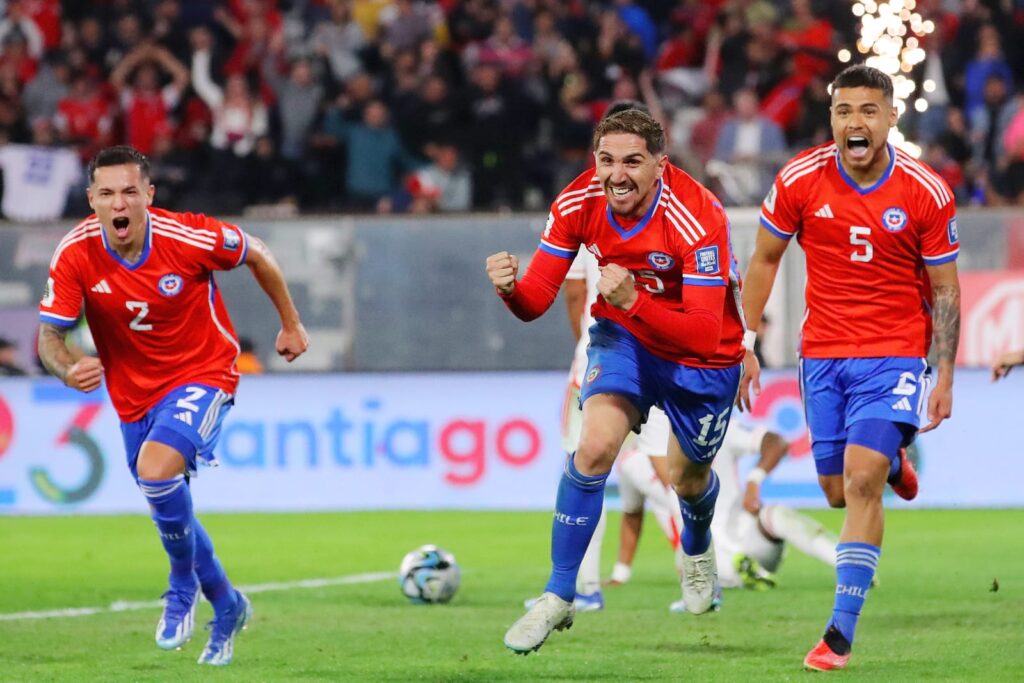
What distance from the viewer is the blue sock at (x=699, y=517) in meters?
8.34

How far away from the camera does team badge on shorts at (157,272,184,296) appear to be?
832cm

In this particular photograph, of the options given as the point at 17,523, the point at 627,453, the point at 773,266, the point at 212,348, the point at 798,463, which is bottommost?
the point at 17,523

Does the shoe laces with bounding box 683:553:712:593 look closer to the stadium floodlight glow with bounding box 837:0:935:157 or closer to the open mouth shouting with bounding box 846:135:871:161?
the open mouth shouting with bounding box 846:135:871:161

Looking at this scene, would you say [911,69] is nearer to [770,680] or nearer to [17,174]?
[17,174]

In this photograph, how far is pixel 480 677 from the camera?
23.8 feet

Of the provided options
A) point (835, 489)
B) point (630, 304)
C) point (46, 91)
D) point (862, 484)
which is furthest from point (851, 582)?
point (46, 91)

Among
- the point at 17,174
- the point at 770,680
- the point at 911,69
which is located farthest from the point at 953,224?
the point at 17,174

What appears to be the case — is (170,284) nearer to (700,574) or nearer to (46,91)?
(700,574)

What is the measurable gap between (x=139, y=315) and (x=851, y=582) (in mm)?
3331

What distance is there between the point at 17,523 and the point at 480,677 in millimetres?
8836

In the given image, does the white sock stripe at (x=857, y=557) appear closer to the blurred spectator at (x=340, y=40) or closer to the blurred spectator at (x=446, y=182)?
the blurred spectator at (x=446, y=182)

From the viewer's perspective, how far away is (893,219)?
7758 millimetres

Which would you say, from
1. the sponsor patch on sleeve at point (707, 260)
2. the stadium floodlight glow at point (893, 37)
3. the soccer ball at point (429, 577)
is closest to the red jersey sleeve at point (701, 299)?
the sponsor patch on sleeve at point (707, 260)

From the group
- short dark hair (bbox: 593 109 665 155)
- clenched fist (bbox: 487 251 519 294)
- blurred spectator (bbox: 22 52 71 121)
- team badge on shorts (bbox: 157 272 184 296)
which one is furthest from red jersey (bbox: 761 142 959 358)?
blurred spectator (bbox: 22 52 71 121)
